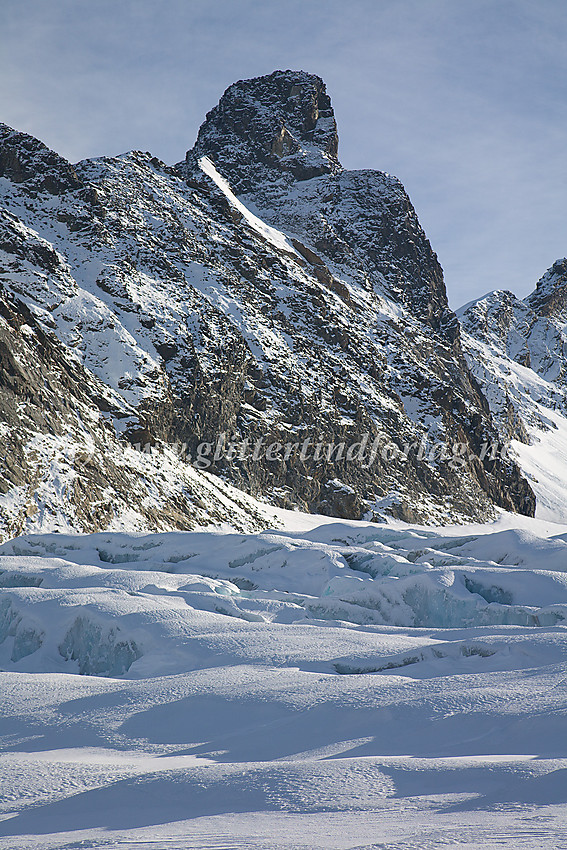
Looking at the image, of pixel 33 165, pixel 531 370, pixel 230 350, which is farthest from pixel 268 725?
pixel 531 370

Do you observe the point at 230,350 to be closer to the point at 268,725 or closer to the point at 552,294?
the point at 268,725

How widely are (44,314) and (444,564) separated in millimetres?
38478

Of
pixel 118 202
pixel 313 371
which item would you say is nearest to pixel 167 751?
pixel 313 371

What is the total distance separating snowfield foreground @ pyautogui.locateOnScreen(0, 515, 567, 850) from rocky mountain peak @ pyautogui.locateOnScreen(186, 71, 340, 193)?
91.3 metres

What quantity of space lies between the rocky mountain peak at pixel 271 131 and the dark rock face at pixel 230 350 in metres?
11.1

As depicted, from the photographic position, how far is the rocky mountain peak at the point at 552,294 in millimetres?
184000

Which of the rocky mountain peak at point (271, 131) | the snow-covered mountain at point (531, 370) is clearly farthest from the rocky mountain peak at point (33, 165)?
the snow-covered mountain at point (531, 370)

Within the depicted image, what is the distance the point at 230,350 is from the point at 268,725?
184 feet

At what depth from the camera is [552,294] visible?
184 meters

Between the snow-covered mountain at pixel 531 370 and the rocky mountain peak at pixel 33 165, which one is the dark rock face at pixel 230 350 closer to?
the rocky mountain peak at pixel 33 165

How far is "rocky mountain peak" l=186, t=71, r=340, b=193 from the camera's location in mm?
107938

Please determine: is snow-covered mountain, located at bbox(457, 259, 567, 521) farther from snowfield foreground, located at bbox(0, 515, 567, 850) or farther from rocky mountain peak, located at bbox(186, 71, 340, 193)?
snowfield foreground, located at bbox(0, 515, 567, 850)

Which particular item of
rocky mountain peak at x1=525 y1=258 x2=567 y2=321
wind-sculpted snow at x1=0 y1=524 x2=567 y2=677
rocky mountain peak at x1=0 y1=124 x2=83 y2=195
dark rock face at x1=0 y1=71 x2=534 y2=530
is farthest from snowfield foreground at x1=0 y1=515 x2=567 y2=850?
rocky mountain peak at x1=525 y1=258 x2=567 y2=321

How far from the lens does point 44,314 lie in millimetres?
51375
